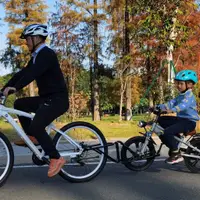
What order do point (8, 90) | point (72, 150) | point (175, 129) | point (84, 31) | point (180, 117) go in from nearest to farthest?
point (8, 90)
point (72, 150)
point (175, 129)
point (180, 117)
point (84, 31)

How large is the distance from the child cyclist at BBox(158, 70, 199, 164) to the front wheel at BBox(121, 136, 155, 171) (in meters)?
0.27

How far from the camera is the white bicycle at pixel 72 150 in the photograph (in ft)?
15.8

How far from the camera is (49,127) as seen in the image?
5.05 metres

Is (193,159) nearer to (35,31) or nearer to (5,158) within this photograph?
(5,158)

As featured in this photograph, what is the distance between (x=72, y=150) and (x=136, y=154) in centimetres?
102

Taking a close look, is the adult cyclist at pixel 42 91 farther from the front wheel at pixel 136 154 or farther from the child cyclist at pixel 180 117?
the child cyclist at pixel 180 117

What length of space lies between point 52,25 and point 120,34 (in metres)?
4.76

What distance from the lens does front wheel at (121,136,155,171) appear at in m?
5.72

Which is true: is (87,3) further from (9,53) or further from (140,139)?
(140,139)

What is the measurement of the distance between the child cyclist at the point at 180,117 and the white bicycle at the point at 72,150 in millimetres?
989

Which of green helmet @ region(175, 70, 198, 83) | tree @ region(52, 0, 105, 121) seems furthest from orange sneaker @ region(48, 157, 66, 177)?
tree @ region(52, 0, 105, 121)

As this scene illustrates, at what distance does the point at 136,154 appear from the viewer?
570 cm

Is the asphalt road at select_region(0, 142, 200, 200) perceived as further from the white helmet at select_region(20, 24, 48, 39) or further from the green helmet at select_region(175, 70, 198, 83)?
the white helmet at select_region(20, 24, 48, 39)

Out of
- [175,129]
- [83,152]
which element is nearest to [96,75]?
[175,129]
